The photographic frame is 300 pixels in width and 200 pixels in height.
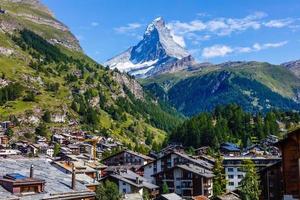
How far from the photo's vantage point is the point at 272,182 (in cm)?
9069

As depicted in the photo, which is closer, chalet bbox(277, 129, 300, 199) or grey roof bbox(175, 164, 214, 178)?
chalet bbox(277, 129, 300, 199)

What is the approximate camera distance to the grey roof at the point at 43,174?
4280cm

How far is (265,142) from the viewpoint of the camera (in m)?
177

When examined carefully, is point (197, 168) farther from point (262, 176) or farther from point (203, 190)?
point (262, 176)

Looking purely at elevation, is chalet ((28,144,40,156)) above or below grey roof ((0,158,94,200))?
above

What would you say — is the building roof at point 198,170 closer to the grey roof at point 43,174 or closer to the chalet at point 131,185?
the chalet at point 131,185

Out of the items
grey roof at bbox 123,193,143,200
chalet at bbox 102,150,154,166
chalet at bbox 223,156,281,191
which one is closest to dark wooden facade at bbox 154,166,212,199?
chalet at bbox 223,156,281,191

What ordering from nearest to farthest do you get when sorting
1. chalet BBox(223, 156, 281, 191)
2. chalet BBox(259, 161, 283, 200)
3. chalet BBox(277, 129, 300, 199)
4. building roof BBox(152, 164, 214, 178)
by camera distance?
1. chalet BBox(277, 129, 300, 199)
2. chalet BBox(259, 161, 283, 200)
3. building roof BBox(152, 164, 214, 178)
4. chalet BBox(223, 156, 281, 191)

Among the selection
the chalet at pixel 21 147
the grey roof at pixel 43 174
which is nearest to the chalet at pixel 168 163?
the chalet at pixel 21 147

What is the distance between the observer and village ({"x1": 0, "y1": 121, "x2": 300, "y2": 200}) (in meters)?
39.1

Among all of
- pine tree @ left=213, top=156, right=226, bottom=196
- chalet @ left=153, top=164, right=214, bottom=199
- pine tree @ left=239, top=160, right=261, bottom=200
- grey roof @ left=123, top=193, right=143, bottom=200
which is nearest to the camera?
pine tree @ left=239, top=160, right=261, bottom=200

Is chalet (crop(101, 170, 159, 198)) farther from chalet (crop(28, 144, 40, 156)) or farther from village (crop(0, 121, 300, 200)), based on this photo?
chalet (crop(28, 144, 40, 156))

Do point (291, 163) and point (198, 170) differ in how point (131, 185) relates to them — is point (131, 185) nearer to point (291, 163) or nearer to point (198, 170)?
point (198, 170)

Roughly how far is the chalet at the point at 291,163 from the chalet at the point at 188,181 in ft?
287
